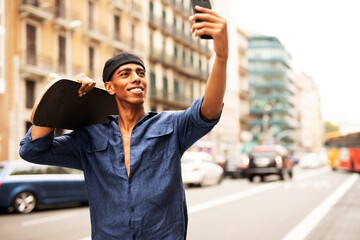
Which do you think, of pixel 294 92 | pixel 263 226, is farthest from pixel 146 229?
pixel 294 92

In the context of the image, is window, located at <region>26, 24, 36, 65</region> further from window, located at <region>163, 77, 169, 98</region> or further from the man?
the man

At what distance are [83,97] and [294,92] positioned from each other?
114578 mm

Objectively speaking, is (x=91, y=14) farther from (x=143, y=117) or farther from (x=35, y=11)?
(x=143, y=117)

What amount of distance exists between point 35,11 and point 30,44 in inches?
71.0

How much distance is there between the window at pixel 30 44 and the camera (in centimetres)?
2517

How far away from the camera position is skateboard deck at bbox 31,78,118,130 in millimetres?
2148

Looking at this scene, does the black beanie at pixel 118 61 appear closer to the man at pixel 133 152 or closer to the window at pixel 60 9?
the man at pixel 133 152

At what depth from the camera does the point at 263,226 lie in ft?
29.2

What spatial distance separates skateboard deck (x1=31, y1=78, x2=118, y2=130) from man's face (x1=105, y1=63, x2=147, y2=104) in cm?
12

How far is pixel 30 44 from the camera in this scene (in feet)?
83.6

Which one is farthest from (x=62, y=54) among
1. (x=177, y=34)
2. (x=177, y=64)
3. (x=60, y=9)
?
(x=177, y=34)

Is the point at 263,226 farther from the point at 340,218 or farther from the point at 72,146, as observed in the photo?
the point at 72,146

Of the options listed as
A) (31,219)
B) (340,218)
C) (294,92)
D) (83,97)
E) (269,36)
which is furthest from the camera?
(294,92)

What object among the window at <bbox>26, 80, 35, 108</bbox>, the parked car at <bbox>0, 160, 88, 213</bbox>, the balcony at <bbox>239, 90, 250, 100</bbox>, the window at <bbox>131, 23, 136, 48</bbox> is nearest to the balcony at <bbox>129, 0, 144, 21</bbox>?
the window at <bbox>131, 23, 136, 48</bbox>
